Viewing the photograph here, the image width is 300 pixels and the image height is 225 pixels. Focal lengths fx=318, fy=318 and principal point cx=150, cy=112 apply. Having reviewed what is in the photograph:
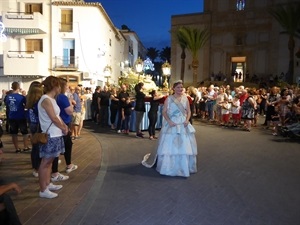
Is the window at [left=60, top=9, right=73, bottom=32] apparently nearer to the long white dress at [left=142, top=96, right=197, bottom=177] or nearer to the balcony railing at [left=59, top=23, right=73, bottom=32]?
the balcony railing at [left=59, top=23, right=73, bottom=32]

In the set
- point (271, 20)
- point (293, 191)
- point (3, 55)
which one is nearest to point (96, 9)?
point (3, 55)

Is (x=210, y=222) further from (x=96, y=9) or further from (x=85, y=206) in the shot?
(x=96, y=9)

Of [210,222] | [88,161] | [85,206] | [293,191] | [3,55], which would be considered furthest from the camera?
[3,55]

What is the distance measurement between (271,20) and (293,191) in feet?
108

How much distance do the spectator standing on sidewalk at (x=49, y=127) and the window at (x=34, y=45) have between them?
25.8m

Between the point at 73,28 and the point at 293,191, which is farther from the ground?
the point at 73,28

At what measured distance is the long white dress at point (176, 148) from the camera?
628 centimetres

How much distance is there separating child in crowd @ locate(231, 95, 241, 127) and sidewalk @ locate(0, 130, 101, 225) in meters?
6.92

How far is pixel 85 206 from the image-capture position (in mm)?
4578

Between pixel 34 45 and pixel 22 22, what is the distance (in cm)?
217

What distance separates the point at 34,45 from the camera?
28.5 m

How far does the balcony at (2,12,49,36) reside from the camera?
88.7 feet

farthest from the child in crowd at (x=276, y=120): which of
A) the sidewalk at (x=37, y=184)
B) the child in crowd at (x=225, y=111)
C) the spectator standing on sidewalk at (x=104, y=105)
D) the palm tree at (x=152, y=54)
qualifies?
the palm tree at (x=152, y=54)

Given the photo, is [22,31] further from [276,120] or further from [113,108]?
[276,120]
